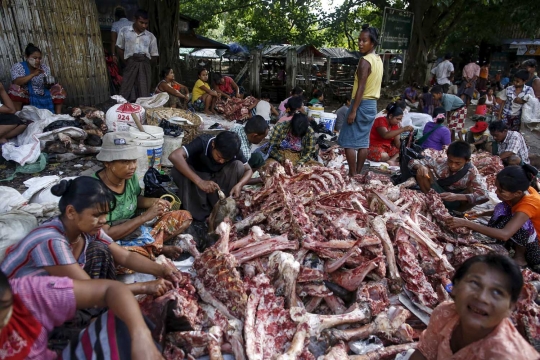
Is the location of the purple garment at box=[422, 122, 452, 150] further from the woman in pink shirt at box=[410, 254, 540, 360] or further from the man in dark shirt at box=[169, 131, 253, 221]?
the woman in pink shirt at box=[410, 254, 540, 360]

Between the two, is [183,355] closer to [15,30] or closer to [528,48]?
[15,30]

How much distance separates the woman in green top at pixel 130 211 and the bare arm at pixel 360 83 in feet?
10.1

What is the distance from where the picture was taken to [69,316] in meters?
1.91

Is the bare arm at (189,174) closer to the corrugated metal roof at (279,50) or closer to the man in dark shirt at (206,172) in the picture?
the man in dark shirt at (206,172)

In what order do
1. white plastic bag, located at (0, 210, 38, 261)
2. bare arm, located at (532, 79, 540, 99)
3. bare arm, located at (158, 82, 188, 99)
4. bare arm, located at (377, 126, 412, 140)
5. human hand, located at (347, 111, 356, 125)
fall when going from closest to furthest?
white plastic bag, located at (0, 210, 38, 261), human hand, located at (347, 111, 356, 125), bare arm, located at (377, 126, 412, 140), bare arm, located at (532, 79, 540, 99), bare arm, located at (158, 82, 188, 99)

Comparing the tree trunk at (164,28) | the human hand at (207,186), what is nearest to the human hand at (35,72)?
the tree trunk at (164,28)

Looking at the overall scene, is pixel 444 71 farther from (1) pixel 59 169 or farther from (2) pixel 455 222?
(1) pixel 59 169

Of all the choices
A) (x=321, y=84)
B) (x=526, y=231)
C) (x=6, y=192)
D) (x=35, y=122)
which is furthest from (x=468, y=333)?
(x=321, y=84)

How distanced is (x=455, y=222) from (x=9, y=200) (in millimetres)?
4452

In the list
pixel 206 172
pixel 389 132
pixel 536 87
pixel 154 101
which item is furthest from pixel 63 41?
pixel 536 87

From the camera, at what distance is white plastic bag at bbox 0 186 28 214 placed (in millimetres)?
3588

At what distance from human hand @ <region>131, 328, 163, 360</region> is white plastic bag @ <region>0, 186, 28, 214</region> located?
2469 millimetres

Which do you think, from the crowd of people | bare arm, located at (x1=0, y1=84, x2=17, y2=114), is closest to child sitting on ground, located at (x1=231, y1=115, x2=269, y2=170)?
the crowd of people

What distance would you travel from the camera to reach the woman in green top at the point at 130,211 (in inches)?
127
